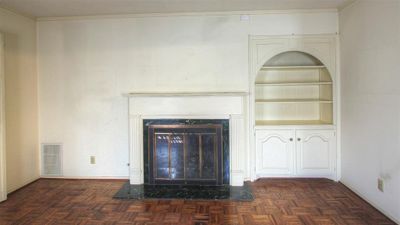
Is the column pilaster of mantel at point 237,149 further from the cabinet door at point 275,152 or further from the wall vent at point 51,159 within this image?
the wall vent at point 51,159

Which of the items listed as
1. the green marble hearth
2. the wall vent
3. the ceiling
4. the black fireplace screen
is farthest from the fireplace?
the ceiling

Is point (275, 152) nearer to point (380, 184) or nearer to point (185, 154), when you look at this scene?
point (185, 154)

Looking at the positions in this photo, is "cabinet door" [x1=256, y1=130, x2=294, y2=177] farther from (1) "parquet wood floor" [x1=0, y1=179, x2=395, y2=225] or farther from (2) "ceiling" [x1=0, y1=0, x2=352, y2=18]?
(2) "ceiling" [x1=0, y1=0, x2=352, y2=18]

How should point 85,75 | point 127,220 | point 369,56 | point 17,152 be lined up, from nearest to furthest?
point 127,220
point 369,56
point 17,152
point 85,75

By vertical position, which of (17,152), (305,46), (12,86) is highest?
(305,46)

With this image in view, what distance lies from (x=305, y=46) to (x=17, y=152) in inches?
166

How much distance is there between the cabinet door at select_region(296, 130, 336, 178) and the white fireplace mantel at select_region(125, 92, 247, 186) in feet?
2.73

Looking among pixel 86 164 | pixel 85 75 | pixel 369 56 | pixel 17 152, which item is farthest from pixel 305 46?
pixel 17 152

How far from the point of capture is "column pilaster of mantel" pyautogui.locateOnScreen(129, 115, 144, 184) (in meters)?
4.16

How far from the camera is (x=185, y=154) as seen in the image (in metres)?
4.09

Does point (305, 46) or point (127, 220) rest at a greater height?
point (305, 46)

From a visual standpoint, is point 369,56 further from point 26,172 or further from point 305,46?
point 26,172

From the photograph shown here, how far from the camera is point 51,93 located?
448 cm

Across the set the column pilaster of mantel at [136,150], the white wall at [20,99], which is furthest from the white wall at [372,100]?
the white wall at [20,99]
